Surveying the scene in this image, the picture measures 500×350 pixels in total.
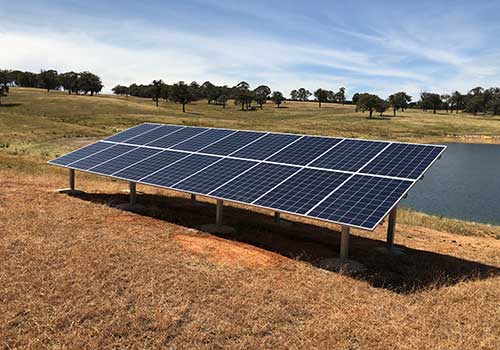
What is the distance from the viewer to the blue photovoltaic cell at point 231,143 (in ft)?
59.8

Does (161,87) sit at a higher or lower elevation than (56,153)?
higher

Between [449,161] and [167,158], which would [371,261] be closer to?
[167,158]

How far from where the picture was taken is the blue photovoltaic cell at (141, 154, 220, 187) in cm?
1619

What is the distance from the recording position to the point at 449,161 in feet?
186

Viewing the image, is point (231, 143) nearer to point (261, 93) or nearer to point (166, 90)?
point (166, 90)

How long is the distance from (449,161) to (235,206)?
44168 millimetres

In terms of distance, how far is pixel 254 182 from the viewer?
1466 centimetres

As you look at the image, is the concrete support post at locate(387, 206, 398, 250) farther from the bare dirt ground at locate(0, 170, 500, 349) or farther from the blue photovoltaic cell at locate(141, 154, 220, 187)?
the blue photovoltaic cell at locate(141, 154, 220, 187)

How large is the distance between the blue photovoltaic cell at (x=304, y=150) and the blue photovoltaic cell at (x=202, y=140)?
404 cm

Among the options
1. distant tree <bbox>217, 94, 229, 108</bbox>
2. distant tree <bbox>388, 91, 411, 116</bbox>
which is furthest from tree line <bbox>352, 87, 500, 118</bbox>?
distant tree <bbox>217, 94, 229, 108</bbox>

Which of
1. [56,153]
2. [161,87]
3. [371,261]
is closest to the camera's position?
[371,261]

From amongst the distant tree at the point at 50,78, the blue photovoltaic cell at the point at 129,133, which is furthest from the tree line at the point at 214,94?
the blue photovoltaic cell at the point at 129,133

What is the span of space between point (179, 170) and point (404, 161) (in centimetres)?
813

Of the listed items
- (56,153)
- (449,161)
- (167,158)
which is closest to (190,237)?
(167,158)
